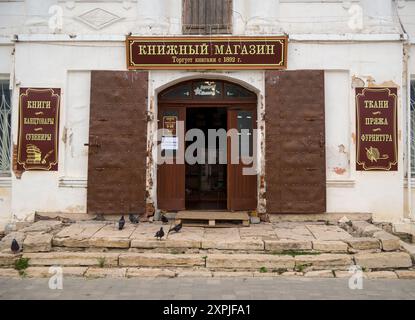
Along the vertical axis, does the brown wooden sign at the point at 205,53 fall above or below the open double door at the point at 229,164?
above

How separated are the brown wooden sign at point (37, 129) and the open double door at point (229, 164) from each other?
7.17 feet

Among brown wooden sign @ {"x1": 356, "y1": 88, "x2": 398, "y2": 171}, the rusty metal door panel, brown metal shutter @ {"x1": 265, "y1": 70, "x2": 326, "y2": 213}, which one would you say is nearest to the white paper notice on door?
the rusty metal door panel

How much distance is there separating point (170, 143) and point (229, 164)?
4.37ft

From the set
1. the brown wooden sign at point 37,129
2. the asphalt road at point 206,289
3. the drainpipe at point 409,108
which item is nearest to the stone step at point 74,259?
the asphalt road at point 206,289

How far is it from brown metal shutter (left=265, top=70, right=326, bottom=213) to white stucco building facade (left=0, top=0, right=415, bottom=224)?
0.21 meters

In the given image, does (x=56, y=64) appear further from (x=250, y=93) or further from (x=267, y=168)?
(x=267, y=168)

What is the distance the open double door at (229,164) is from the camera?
28.2 feet

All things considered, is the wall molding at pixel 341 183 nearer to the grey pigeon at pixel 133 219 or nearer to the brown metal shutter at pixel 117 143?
the brown metal shutter at pixel 117 143

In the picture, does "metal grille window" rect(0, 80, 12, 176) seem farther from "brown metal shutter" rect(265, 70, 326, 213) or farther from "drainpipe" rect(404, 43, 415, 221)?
"drainpipe" rect(404, 43, 415, 221)

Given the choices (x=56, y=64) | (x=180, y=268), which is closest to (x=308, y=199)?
(x=180, y=268)

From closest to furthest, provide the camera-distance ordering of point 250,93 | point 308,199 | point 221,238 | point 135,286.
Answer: point 135,286, point 221,238, point 308,199, point 250,93

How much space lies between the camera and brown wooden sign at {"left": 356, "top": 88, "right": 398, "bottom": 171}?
811cm

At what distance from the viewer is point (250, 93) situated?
873cm

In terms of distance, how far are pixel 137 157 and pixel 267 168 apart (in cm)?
262
